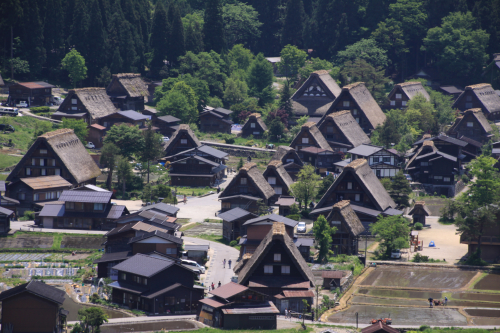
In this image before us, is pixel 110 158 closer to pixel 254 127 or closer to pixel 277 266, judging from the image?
pixel 254 127

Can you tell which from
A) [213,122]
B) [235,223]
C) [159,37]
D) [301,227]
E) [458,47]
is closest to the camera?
[235,223]

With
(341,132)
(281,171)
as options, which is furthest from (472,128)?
(281,171)

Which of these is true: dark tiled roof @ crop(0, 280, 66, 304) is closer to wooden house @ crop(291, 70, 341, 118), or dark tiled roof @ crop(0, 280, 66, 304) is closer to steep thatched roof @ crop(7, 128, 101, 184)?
steep thatched roof @ crop(7, 128, 101, 184)

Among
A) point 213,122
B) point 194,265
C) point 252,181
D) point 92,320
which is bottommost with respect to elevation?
point 92,320

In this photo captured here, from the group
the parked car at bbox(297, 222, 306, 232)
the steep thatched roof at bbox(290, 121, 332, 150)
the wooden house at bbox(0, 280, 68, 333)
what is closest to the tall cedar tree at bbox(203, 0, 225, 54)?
the steep thatched roof at bbox(290, 121, 332, 150)

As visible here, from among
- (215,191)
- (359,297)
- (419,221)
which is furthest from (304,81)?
(359,297)

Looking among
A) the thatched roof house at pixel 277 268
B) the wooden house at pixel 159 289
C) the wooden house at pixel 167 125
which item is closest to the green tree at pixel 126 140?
the wooden house at pixel 167 125
